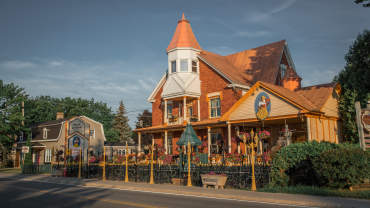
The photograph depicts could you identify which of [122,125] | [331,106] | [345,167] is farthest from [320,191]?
[122,125]

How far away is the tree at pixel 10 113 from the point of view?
3975 centimetres

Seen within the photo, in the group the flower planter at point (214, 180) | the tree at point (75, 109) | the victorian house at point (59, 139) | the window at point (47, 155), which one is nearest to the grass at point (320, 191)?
the flower planter at point (214, 180)

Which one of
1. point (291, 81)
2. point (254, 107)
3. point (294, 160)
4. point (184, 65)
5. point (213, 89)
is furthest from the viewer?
point (184, 65)

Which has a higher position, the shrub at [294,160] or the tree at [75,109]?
the tree at [75,109]

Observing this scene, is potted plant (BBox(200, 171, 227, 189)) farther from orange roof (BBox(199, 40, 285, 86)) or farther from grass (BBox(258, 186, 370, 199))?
orange roof (BBox(199, 40, 285, 86))

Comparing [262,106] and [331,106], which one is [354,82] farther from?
[262,106]

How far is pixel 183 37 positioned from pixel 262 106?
1239 centimetres

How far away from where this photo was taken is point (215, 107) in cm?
2845

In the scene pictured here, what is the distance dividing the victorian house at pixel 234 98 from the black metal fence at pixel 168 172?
3324 mm

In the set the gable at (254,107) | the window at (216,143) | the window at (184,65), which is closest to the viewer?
the gable at (254,107)

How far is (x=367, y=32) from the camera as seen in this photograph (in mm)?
19828

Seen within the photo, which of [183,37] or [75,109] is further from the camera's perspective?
[75,109]

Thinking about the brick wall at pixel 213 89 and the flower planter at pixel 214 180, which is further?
the brick wall at pixel 213 89

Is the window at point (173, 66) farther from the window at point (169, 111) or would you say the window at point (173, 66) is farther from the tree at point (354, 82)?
the tree at point (354, 82)
